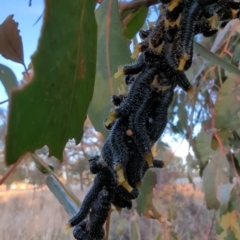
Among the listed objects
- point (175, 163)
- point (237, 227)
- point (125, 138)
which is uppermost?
point (125, 138)

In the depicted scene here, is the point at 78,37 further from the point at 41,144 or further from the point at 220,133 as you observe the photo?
the point at 220,133

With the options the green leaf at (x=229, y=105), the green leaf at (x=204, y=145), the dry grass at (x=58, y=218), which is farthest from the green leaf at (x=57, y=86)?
the dry grass at (x=58, y=218)

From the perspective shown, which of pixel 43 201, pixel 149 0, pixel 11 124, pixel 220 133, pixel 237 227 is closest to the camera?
pixel 11 124

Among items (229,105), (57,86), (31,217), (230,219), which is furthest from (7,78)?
(31,217)

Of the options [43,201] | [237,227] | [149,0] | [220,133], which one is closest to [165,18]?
[149,0]

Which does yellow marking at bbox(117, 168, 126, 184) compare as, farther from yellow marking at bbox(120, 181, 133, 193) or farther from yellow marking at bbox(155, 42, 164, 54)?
yellow marking at bbox(155, 42, 164, 54)

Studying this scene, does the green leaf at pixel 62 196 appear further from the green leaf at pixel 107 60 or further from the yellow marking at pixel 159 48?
the yellow marking at pixel 159 48

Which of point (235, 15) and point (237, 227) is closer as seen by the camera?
point (235, 15)
